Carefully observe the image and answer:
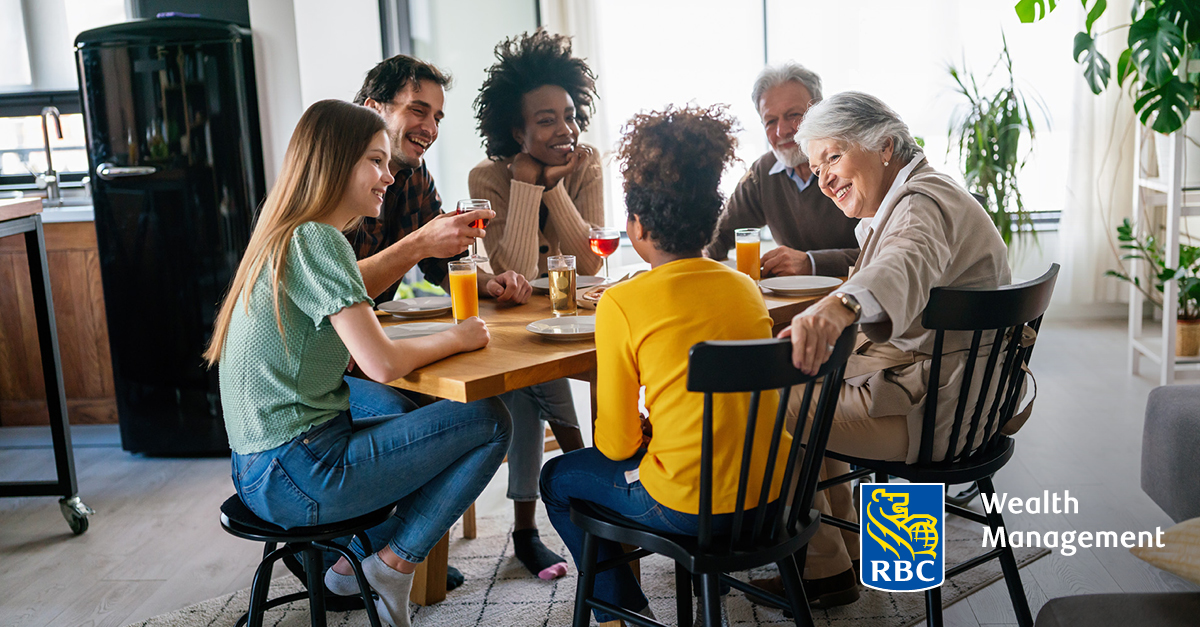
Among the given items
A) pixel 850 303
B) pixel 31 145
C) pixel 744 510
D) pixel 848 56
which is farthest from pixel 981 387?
pixel 31 145

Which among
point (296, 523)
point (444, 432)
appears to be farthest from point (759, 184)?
point (296, 523)

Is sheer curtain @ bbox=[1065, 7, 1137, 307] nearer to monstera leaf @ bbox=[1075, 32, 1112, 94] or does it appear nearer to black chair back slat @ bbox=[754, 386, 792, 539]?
monstera leaf @ bbox=[1075, 32, 1112, 94]

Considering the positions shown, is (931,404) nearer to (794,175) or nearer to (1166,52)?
(794,175)

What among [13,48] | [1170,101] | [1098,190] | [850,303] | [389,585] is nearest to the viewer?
[850,303]

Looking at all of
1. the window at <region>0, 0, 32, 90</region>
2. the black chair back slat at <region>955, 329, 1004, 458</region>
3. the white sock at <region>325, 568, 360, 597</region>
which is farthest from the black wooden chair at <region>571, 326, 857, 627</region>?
the window at <region>0, 0, 32, 90</region>

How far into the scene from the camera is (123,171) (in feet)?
10.4

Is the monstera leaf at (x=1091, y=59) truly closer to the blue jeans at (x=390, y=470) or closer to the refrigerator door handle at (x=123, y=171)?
the blue jeans at (x=390, y=470)

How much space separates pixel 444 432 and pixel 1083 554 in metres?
1.69

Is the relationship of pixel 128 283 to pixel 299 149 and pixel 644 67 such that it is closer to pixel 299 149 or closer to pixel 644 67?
pixel 299 149

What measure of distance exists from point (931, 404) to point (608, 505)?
608 millimetres

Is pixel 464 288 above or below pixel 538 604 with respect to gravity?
above

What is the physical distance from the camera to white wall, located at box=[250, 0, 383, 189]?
10.7 feet

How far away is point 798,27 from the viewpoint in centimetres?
506

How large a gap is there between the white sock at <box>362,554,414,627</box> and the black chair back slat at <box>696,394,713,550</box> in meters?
0.67
